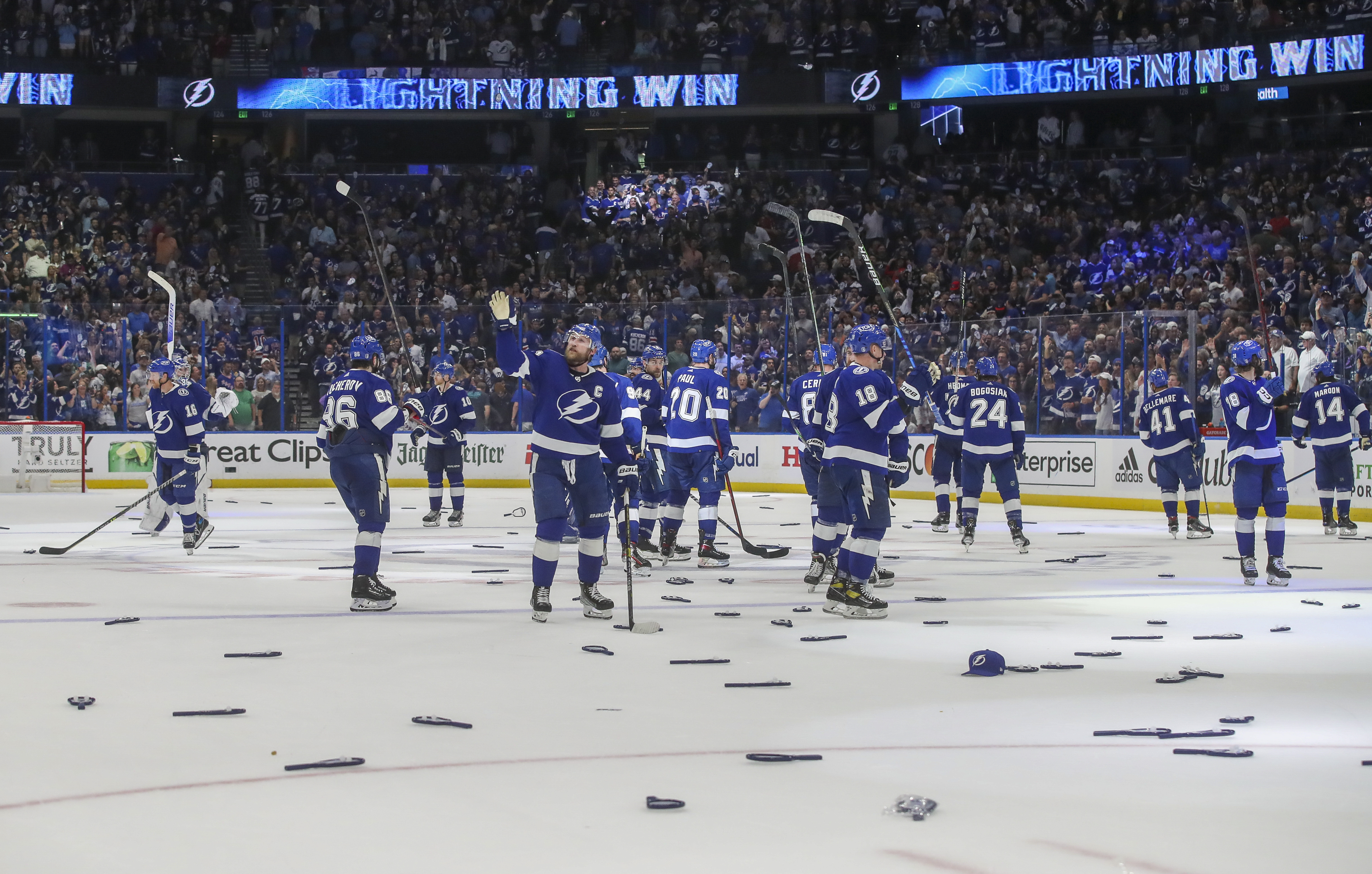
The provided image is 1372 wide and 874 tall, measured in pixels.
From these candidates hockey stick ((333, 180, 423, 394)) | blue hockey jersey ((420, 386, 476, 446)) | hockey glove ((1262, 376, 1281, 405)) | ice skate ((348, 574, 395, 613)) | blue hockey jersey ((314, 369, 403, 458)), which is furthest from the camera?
hockey stick ((333, 180, 423, 394))

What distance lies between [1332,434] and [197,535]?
10915 millimetres

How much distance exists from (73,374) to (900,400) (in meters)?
16.0

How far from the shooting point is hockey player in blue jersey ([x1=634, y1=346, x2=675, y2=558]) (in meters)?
12.2

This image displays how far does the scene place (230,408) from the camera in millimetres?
14133

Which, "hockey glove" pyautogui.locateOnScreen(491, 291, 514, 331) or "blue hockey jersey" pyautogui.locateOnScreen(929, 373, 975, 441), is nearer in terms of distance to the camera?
"hockey glove" pyautogui.locateOnScreen(491, 291, 514, 331)

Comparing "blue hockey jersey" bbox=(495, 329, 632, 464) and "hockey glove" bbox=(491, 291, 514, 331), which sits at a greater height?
"hockey glove" bbox=(491, 291, 514, 331)

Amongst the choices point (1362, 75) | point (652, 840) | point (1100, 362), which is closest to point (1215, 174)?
point (1362, 75)

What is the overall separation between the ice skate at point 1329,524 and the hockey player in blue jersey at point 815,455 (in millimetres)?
5769

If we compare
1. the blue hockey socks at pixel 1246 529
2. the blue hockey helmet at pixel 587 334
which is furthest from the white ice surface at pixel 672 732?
the blue hockey helmet at pixel 587 334

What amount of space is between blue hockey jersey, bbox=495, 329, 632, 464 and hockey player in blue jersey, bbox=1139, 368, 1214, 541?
8371 millimetres

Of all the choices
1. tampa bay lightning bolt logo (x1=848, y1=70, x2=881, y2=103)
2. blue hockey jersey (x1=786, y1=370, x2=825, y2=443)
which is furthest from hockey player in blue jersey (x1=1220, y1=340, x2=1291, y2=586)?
tampa bay lightning bolt logo (x1=848, y1=70, x2=881, y2=103)

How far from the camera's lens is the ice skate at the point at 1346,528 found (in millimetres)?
14695

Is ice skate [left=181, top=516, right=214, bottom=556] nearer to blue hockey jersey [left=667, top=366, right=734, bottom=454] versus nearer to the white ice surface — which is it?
the white ice surface

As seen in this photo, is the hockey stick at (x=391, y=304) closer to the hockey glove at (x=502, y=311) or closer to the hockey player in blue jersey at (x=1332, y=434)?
the hockey glove at (x=502, y=311)
